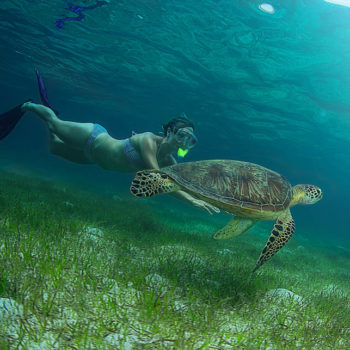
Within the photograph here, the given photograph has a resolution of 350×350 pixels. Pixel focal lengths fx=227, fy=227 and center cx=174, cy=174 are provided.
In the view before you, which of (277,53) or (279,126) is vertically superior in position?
(277,53)

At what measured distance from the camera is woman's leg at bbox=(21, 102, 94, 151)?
6.53 m

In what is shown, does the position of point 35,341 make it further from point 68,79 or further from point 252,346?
point 68,79

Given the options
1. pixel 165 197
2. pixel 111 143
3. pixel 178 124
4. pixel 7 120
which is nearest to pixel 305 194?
pixel 178 124

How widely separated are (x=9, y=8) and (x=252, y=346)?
22510 mm

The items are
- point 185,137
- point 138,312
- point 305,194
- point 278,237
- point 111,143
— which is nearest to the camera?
point 138,312

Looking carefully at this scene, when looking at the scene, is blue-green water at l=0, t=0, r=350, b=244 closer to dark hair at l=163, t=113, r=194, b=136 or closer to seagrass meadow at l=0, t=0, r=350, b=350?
seagrass meadow at l=0, t=0, r=350, b=350

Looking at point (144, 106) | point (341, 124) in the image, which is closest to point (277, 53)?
point (341, 124)

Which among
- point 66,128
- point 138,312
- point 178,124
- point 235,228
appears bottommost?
point 66,128

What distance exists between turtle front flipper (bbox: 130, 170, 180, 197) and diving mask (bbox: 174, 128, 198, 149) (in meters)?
1.82

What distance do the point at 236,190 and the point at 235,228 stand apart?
0.74 metres

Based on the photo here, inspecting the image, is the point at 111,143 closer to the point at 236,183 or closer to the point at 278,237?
the point at 236,183

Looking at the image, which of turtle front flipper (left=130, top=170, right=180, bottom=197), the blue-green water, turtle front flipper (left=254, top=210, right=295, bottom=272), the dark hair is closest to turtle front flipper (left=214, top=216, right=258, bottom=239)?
turtle front flipper (left=254, top=210, right=295, bottom=272)

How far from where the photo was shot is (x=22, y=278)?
7.49 feet

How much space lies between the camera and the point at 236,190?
12.2 feet
